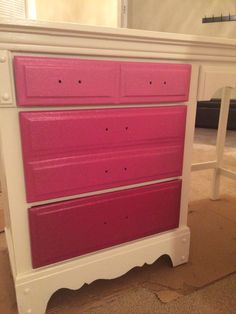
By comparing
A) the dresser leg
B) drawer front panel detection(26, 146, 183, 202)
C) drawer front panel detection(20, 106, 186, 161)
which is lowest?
the dresser leg

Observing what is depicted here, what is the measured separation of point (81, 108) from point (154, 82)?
27cm

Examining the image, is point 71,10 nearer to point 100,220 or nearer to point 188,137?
point 188,137

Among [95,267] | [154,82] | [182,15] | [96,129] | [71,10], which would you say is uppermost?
[182,15]

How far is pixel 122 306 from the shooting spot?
93 cm

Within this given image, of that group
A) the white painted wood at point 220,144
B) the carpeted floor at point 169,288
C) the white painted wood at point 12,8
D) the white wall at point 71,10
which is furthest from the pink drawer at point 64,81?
the white painted wood at point 12,8

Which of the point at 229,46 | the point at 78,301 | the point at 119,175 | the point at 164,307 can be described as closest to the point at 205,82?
the point at 229,46

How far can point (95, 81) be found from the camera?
2.63 feet

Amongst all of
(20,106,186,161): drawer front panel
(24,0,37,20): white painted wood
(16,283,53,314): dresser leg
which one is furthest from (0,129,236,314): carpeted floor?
(24,0,37,20): white painted wood

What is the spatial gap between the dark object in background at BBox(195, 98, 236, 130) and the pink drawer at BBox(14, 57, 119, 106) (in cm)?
308

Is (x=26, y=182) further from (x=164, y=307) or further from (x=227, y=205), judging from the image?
(x=227, y=205)

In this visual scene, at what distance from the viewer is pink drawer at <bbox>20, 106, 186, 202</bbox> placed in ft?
2.53

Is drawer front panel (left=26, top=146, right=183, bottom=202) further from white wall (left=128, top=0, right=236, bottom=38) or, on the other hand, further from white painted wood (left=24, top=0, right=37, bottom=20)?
white wall (left=128, top=0, right=236, bottom=38)

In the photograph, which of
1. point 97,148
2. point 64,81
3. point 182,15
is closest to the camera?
point 64,81

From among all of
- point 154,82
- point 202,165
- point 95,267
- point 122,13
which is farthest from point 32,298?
point 122,13
